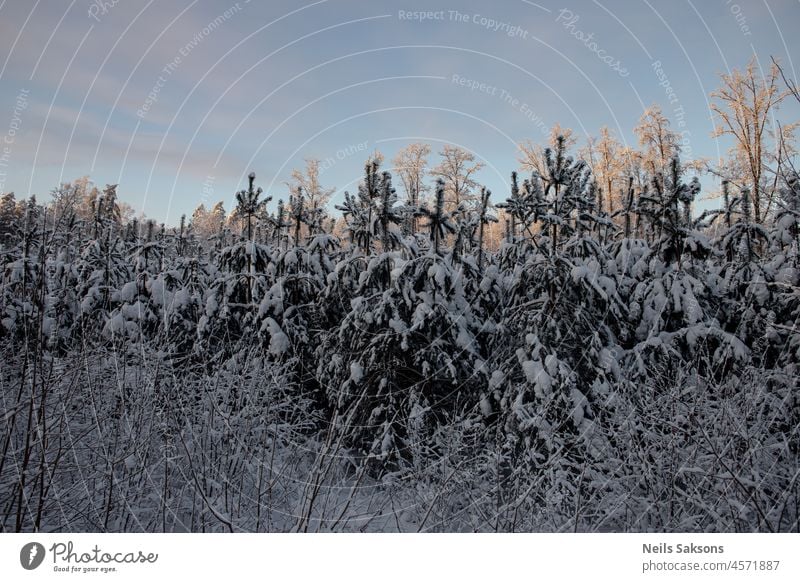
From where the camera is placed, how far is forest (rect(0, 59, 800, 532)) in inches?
130

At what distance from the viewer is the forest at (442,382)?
10.8 feet

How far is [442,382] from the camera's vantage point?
5.70 meters

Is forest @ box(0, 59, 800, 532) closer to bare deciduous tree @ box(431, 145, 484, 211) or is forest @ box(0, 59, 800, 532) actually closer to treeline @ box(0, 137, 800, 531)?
treeline @ box(0, 137, 800, 531)
